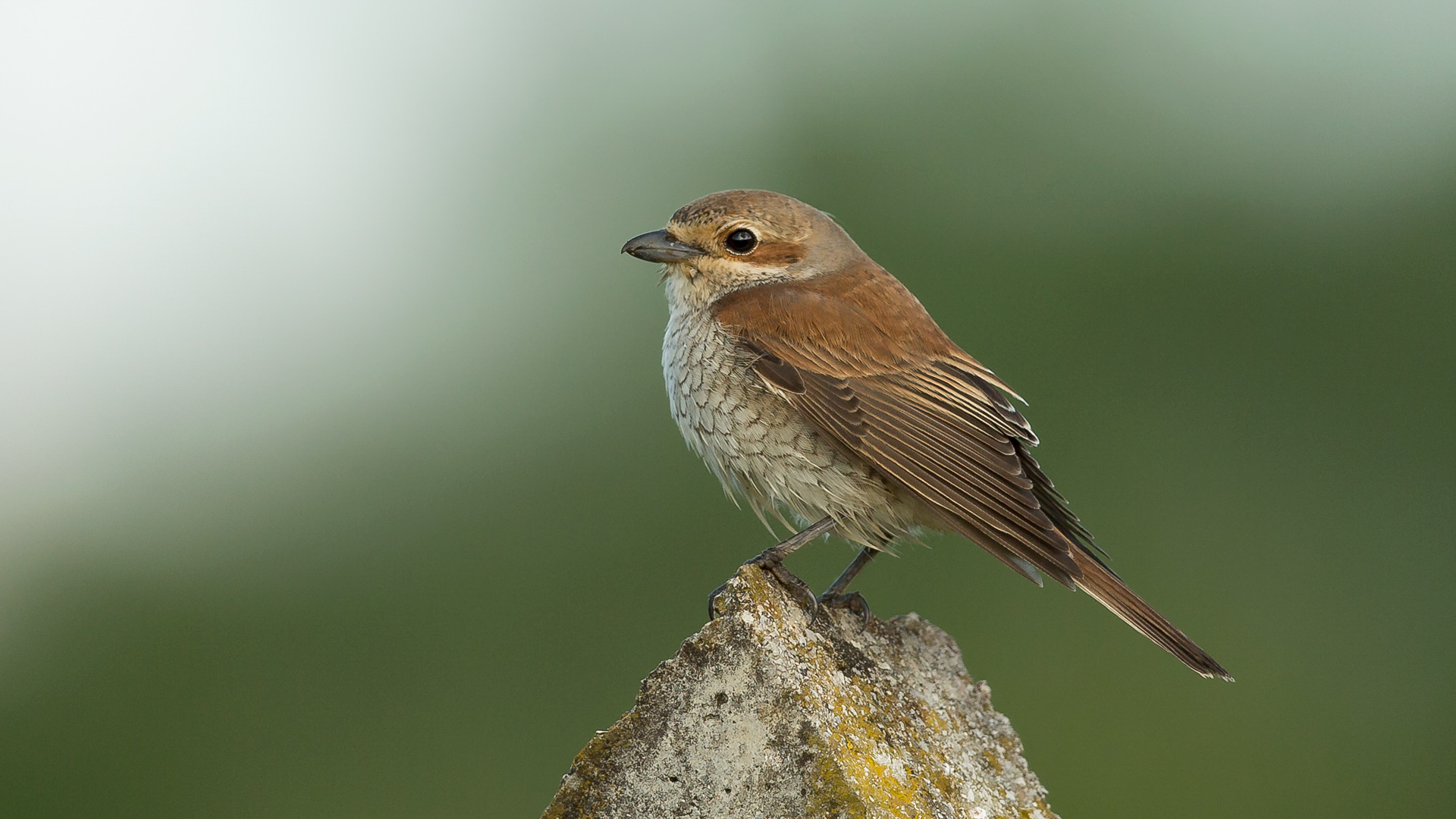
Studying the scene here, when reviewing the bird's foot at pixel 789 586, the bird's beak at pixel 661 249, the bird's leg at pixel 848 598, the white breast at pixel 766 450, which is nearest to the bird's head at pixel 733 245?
the bird's beak at pixel 661 249

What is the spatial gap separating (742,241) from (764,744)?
2655 mm

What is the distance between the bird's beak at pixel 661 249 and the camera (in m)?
4.85

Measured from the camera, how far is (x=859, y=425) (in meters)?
4.10

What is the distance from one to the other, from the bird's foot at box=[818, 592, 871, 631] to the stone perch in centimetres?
60

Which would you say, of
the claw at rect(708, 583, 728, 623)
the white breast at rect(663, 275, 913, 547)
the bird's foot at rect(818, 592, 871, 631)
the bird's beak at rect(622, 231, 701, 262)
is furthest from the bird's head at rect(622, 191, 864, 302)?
the claw at rect(708, 583, 728, 623)

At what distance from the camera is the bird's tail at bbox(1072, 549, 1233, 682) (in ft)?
11.2

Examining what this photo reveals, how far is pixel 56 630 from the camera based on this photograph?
31.7 feet

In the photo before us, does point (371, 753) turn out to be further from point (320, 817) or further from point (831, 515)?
point (831, 515)

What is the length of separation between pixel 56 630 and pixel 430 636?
302 centimetres

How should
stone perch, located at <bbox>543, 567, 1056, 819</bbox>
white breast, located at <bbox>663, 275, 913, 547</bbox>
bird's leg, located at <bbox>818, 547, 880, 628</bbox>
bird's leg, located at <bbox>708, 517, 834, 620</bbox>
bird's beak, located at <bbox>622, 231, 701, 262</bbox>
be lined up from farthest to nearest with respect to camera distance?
1. bird's beak, located at <bbox>622, 231, 701, 262</bbox>
2. white breast, located at <bbox>663, 275, 913, 547</bbox>
3. bird's leg, located at <bbox>818, 547, 880, 628</bbox>
4. bird's leg, located at <bbox>708, 517, 834, 620</bbox>
5. stone perch, located at <bbox>543, 567, 1056, 819</bbox>

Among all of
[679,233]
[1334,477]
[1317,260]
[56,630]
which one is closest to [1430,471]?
[1334,477]

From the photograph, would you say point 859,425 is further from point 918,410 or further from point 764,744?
point 764,744

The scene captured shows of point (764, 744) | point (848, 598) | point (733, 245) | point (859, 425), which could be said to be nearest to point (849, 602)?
point (848, 598)

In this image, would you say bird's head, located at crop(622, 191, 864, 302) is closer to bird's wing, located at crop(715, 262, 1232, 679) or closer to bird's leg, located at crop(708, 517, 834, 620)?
bird's wing, located at crop(715, 262, 1232, 679)
